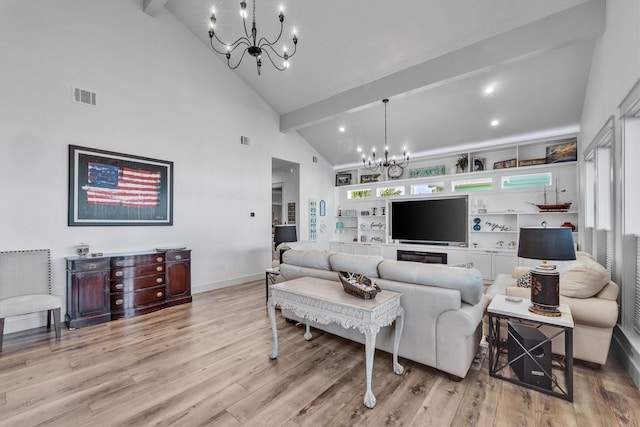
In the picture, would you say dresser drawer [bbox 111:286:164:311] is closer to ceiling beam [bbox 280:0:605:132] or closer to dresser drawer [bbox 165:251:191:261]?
dresser drawer [bbox 165:251:191:261]

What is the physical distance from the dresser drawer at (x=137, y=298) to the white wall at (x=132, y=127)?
710 mm

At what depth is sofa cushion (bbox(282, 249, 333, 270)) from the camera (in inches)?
124

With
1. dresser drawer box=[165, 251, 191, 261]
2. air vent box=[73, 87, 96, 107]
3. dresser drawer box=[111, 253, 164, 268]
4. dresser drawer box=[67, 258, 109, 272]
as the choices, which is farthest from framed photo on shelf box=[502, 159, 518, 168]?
air vent box=[73, 87, 96, 107]

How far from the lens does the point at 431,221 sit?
6.83 meters

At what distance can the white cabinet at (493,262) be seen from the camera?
566 cm

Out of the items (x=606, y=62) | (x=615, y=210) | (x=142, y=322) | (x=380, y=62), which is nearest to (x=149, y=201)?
(x=142, y=322)

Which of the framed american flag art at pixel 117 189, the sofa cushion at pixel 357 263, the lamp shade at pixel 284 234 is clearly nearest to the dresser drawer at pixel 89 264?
the framed american flag art at pixel 117 189

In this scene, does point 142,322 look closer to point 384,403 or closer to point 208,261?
point 208,261

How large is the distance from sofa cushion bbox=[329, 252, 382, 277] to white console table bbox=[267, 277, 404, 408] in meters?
0.28

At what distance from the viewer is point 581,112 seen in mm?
4840

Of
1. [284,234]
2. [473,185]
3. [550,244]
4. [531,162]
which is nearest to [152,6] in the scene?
[284,234]

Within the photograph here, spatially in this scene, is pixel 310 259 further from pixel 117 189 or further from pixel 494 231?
pixel 494 231

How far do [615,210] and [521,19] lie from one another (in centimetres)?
254

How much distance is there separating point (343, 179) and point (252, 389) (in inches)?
272
